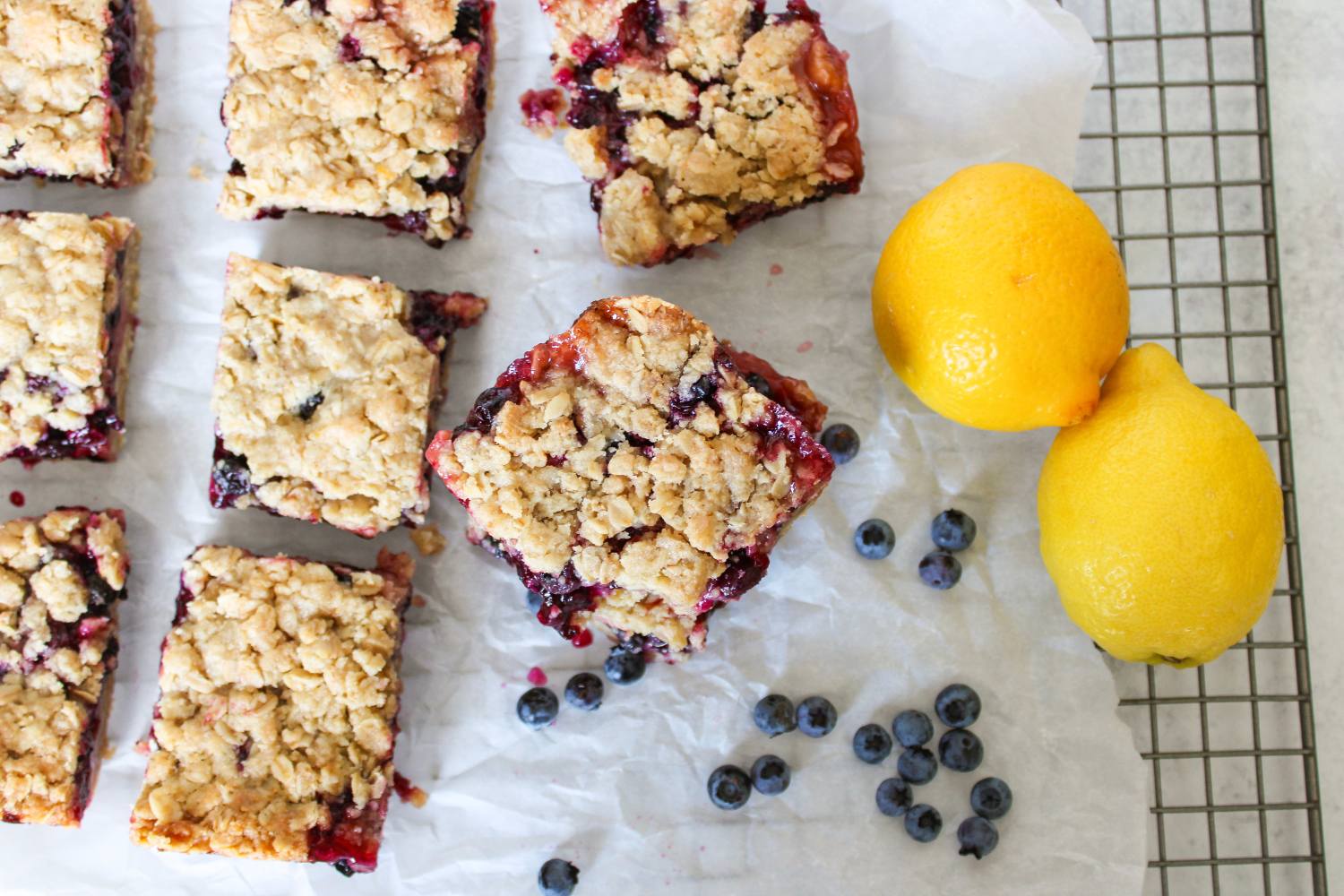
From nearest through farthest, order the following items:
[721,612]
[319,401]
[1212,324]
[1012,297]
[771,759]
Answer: [1012,297] < [319,401] < [771,759] < [721,612] < [1212,324]

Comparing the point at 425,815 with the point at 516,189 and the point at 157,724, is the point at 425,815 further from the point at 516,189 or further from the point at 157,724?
the point at 516,189

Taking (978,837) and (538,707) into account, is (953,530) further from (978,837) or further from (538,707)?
(538,707)

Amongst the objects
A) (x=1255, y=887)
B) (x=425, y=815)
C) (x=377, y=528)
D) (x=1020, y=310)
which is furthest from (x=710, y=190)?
(x=1255, y=887)

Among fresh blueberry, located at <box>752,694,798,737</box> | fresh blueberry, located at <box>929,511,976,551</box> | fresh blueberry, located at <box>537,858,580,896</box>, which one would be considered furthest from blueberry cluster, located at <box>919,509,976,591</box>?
fresh blueberry, located at <box>537,858,580,896</box>

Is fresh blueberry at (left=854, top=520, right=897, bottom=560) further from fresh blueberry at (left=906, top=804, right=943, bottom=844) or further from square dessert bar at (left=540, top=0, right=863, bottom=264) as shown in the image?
square dessert bar at (left=540, top=0, right=863, bottom=264)

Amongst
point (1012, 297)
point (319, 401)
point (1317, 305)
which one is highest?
point (1012, 297)

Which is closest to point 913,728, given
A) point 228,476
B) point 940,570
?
point 940,570

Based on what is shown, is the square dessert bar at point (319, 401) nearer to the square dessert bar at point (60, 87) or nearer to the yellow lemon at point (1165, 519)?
the square dessert bar at point (60, 87)
